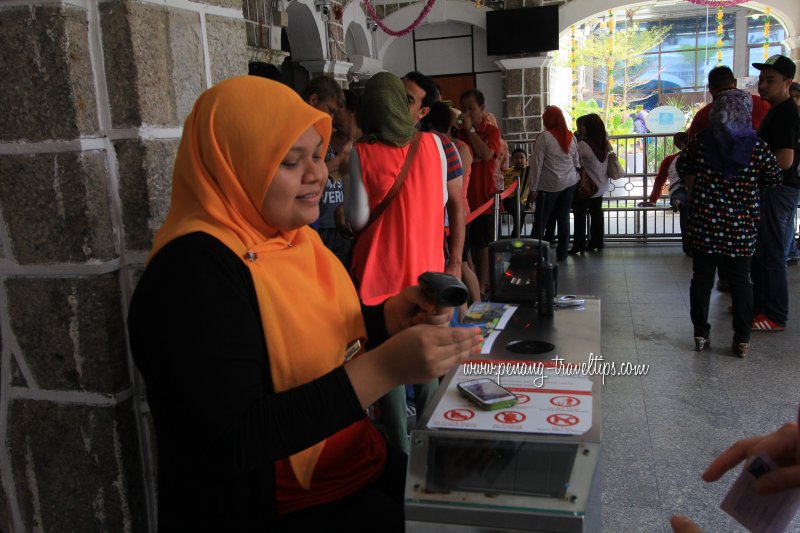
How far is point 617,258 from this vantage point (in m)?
7.29

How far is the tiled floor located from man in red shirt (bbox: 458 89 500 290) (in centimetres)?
106

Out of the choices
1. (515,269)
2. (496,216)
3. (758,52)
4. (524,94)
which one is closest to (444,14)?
(524,94)

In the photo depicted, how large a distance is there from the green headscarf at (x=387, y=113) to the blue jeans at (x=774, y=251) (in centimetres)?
270

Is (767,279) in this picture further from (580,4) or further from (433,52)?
(433,52)

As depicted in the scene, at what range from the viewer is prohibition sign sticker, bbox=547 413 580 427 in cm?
137

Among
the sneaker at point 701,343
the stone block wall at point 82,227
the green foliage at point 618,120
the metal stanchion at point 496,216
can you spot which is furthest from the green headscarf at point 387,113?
the green foliage at point 618,120

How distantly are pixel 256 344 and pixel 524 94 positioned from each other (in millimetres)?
11277

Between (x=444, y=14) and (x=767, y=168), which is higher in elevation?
(x=444, y=14)

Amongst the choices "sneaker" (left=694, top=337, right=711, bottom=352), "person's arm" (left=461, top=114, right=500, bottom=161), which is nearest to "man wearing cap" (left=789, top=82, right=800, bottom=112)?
"person's arm" (left=461, top=114, right=500, bottom=161)

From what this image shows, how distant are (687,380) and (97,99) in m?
3.34

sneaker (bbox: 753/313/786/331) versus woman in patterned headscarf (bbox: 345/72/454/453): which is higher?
woman in patterned headscarf (bbox: 345/72/454/453)

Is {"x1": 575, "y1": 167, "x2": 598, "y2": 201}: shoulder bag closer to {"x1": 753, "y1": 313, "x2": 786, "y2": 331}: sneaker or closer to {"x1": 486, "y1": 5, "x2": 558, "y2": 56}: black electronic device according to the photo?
{"x1": 753, "y1": 313, "x2": 786, "y2": 331}: sneaker

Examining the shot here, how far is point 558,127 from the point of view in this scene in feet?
22.8

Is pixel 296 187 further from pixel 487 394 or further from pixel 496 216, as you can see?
pixel 496 216
